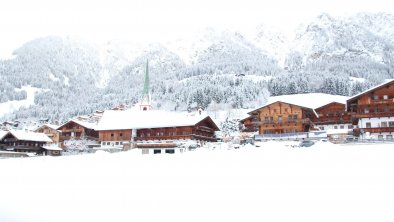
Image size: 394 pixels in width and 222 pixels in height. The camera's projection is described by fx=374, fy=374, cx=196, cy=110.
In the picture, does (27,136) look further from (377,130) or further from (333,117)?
(377,130)

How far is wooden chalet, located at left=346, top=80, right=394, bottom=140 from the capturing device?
51.8 m

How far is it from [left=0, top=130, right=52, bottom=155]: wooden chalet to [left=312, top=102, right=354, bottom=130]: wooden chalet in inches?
2286

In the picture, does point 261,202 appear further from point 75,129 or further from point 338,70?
point 338,70

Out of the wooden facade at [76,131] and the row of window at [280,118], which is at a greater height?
the row of window at [280,118]

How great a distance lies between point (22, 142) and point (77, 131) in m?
12.0

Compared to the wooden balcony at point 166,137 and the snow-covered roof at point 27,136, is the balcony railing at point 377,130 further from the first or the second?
the snow-covered roof at point 27,136

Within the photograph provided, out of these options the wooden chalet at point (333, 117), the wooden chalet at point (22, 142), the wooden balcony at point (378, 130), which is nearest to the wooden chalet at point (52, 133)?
the wooden chalet at point (22, 142)

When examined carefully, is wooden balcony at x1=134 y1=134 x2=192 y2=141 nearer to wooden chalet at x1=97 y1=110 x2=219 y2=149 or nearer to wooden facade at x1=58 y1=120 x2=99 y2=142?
wooden chalet at x1=97 y1=110 x2=219 y2=149

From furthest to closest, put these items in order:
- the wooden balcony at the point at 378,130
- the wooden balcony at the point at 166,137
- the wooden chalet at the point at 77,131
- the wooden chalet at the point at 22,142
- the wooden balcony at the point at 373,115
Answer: the wooden chalet at the point at 77,131
the wooden chalet at the point at 22,142
the wooden balcony at the point at 166,137
the wooden balcony at the point at 373,115
the wooden balcony at the point at 378,130

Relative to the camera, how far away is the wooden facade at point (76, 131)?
83688mm

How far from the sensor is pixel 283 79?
558 feet

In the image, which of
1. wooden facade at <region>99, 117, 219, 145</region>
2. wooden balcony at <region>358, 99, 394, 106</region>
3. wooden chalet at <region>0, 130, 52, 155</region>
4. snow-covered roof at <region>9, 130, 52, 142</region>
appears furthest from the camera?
snow-covered roof at <region>9, 130, 52, 142</region>

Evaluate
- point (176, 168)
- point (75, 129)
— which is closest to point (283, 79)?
point (75, 129)

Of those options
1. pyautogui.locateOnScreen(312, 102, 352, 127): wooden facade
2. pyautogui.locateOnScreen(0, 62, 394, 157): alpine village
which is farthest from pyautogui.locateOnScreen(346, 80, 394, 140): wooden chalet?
pyautogui.locateOnScreen(312, 102, 352, 127): wooden facade
